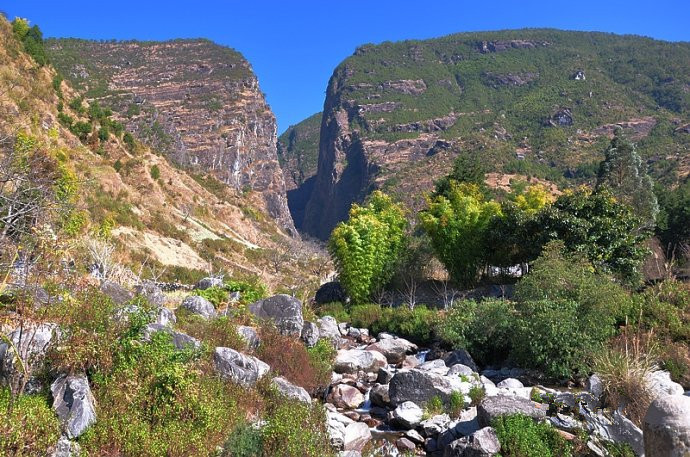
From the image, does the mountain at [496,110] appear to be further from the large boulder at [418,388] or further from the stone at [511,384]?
the large boulder at [418,388]

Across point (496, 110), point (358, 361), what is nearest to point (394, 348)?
point (358, 361)

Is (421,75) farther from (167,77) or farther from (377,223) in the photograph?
(377,223)

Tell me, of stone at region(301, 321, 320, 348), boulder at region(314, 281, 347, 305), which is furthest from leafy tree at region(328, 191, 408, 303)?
stone at region(301, 321, 320, 348)

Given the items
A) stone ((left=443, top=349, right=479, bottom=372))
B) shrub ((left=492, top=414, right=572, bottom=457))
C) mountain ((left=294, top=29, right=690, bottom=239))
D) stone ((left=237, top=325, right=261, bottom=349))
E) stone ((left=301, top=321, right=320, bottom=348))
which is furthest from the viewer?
mountain ((left=294, top=29, right=690, bottom=239))

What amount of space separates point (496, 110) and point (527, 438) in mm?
116480

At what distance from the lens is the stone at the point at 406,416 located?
974 centimetres

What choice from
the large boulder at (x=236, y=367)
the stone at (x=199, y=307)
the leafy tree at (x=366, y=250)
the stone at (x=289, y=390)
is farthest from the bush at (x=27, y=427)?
the leafy tree at (x=366, y=250)

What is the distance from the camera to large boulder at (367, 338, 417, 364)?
16167mm

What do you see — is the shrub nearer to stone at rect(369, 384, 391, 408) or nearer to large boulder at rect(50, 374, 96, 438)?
stone at rect(369, 384, 391, 408)

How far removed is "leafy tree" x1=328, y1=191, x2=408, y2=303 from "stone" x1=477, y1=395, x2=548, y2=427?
16.2m

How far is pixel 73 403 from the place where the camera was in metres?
6.64

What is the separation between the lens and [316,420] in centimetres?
800

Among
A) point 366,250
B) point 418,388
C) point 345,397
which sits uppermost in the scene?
point 366,250

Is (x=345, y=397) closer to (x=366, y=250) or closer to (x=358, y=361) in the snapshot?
(x=358, y=361)
